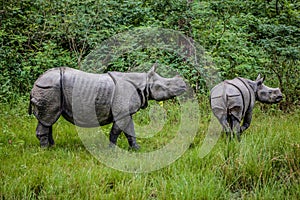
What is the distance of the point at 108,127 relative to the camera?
6586 mm

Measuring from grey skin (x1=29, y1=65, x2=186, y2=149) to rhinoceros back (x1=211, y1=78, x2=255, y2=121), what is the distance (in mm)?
595

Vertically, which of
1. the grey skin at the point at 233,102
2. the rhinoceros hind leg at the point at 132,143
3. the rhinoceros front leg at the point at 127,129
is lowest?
the rhinoceros hind leg at the point at 132,143

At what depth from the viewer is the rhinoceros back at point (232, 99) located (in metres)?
5.29

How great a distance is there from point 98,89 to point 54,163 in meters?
1.17

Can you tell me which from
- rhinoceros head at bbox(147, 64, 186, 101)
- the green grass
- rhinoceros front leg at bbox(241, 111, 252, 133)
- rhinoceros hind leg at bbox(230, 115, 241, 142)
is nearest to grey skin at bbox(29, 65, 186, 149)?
rhinoceros head at bbox(147, 64, 186, 101)

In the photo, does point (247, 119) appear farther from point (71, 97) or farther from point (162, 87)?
point (71, 97)

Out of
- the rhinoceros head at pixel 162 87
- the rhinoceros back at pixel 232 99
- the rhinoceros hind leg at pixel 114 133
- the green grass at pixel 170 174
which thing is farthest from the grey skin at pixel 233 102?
the rhinoceros hind leg at pixel 114 133

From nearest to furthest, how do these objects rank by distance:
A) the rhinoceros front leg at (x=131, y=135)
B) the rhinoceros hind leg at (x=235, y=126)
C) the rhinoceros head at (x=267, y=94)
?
the rhinoceros front leg at (x=131, y=135)
the rhinoceros hind leg at (x=235, y=126)
the rhinoceros head at (x=267, y=94)

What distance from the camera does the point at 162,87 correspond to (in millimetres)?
5199

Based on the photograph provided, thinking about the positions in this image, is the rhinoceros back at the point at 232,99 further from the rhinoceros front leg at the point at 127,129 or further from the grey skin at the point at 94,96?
the rhinoceros front leg at the point at 127,129

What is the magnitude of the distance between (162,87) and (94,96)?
952mm

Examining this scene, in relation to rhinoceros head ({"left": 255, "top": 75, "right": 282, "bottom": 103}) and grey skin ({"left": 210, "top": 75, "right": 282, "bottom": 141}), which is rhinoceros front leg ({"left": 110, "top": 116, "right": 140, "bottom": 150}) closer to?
grey skin ({"left": 210, "top": 75, "right": 282, "bottom": 141})

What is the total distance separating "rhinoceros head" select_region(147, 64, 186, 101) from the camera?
5.20 m

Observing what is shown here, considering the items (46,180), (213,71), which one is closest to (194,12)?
(213,71)
